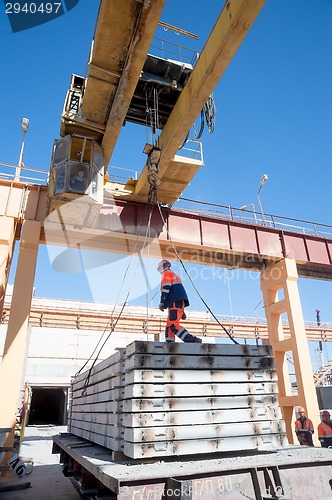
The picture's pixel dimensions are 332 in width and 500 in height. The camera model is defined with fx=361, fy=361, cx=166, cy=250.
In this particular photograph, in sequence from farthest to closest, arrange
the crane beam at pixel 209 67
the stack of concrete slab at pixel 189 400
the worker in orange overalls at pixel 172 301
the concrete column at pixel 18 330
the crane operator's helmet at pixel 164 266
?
1. the concrete column at pixel 18 330
2. the crane beam at pixel 209 67
3. the crane operator's helmet at pixel 164 266
4. the worker in orange overalls at pixel 172 301
5. the stack of concrete slab at pixel 189 400

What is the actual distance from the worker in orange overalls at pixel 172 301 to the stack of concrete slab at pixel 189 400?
4.25 feet

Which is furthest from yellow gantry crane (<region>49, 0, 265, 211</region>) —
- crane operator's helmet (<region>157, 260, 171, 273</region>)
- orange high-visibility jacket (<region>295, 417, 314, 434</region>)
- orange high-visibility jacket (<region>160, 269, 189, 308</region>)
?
orange high-visibility jacket (<region>295, 417, 314, 434</region>)

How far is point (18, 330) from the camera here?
8852 mm

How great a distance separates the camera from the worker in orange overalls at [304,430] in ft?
34.5

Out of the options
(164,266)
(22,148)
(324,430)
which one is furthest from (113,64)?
(324,430)

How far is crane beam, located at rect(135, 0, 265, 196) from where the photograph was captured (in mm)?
6250

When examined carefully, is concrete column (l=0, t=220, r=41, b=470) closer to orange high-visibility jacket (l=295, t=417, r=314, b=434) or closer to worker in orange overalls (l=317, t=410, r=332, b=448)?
worker in orange overalls (l=317, t=410, r=332, b=448)

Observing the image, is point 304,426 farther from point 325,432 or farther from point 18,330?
point 18,330

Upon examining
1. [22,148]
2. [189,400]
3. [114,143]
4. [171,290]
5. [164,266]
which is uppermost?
[22,148]

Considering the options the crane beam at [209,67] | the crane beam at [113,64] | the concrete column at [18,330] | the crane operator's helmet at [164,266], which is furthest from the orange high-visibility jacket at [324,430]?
the crane beam at [113,64]

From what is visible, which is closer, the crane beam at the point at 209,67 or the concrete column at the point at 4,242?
the crane beam at the point at 209,67

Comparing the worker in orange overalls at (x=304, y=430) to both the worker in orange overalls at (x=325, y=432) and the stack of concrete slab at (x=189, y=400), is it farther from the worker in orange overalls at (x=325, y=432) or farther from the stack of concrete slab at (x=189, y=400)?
the stack of concrete slab at (x=189, y=400)

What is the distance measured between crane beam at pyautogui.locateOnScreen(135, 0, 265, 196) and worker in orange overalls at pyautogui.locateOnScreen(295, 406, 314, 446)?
8.45m

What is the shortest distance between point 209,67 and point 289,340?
8.88 metres
